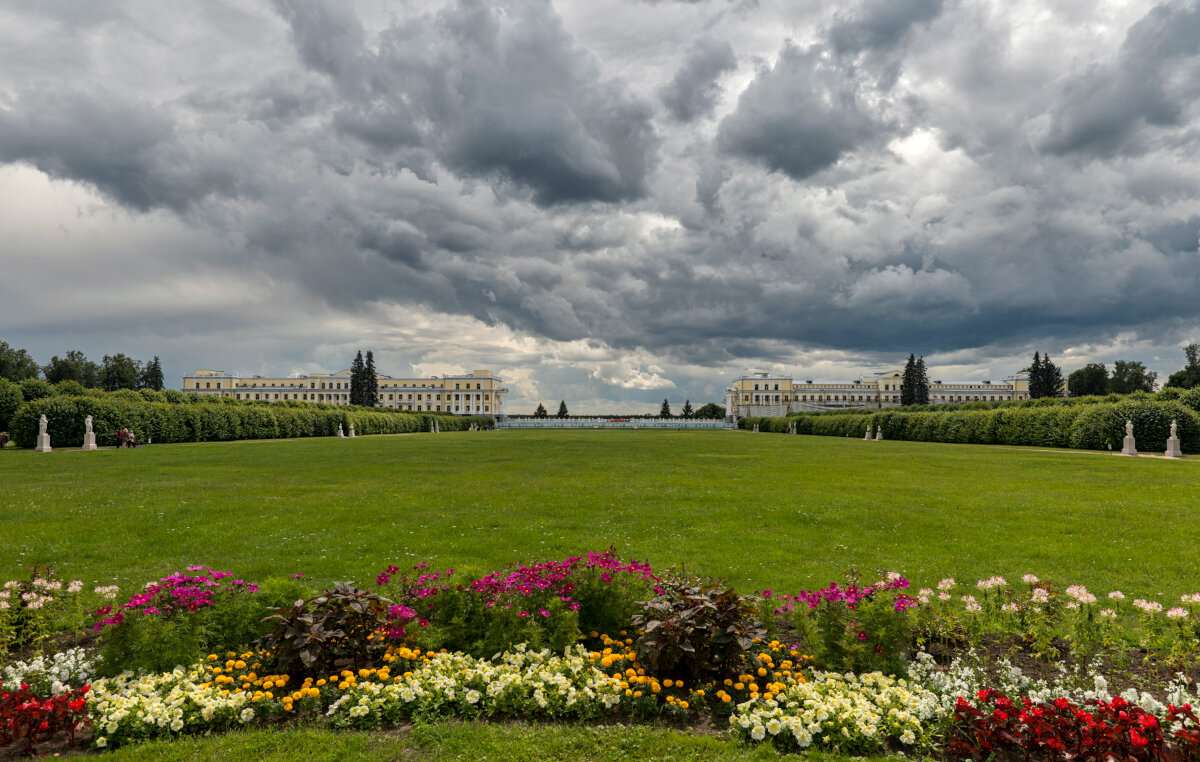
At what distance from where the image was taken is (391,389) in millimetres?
155500

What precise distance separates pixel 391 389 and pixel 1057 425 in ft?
469

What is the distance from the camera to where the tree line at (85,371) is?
7344 cm

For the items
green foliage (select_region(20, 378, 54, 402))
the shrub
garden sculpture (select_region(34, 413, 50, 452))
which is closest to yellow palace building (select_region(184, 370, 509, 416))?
green foliage (select_region(20, 378, 54, 402))

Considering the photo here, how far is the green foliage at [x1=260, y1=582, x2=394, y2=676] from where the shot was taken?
4934mm

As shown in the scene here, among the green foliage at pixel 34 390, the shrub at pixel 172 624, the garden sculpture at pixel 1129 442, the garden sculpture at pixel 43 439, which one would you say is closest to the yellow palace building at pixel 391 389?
the green foliage at pixel 34 390

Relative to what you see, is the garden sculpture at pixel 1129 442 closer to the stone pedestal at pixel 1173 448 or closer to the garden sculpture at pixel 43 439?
the stone pedestal at pixel 1173 448

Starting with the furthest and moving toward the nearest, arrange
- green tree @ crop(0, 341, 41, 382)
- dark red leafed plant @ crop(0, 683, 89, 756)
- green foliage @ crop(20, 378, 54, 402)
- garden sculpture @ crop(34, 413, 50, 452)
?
green tree @ crop(0, 341, 41, 382), green foliage @ crop(20, 378, 54, 402), garden sculpture @ crop(34, 413, 50, 452), dark red leafed plant @ crop(0, 683, 89, 756)

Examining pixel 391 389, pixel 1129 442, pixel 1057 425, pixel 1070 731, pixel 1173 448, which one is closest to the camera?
pixel 1070 731

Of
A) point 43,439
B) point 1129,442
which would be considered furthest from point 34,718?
point 1129,442

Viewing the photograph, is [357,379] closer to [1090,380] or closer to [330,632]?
[330,632]

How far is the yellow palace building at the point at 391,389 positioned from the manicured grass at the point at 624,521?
13737 cm

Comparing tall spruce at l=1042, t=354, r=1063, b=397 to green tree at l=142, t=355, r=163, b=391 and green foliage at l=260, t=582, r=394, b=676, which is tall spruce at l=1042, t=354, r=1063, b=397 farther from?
green tree at l=142, t=355, r=163, b=391

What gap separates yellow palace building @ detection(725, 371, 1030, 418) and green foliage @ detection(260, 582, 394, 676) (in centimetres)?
14586

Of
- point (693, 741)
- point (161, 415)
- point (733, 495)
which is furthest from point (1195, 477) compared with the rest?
point (161, 415)
